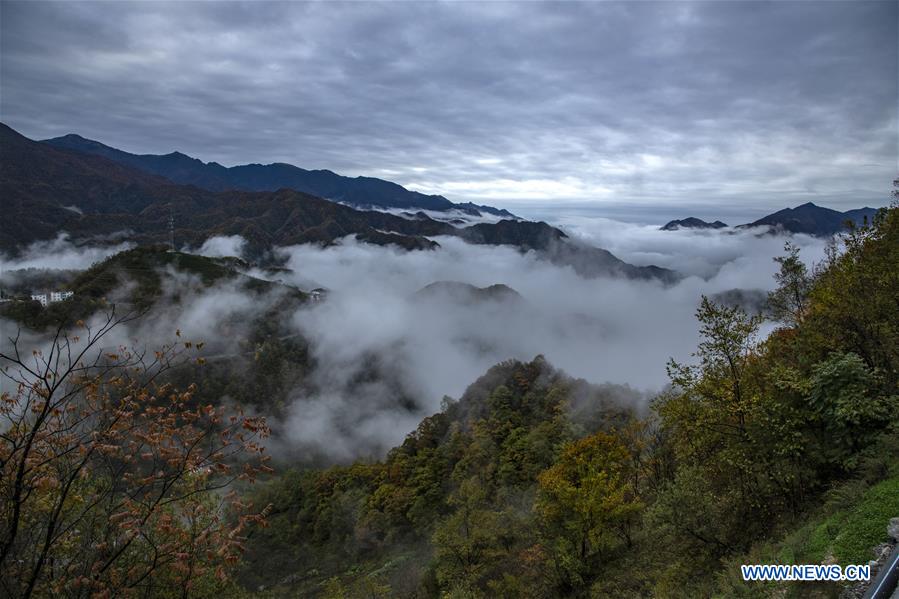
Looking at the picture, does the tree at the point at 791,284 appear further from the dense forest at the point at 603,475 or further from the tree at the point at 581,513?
the tree at the point at 581,513

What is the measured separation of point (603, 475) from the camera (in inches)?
1115

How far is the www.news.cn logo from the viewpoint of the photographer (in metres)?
10.4

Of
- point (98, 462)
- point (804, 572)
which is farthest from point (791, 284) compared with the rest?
point (98, 462)

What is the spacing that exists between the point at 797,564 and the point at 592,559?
19936 mm

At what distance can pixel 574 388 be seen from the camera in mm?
87875

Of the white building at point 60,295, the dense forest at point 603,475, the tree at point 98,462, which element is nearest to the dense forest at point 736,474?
the dense forest at point 603,475

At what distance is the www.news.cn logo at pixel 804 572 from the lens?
10.4 m

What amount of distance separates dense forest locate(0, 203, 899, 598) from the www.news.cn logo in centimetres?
31

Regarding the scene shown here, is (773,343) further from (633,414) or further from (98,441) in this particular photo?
(633,414)

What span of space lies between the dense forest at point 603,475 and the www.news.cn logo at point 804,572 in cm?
31

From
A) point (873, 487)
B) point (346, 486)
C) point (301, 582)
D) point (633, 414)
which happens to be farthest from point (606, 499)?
point (346, 486)

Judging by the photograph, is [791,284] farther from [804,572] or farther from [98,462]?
[98,462]

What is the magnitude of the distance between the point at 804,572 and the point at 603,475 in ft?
57.0

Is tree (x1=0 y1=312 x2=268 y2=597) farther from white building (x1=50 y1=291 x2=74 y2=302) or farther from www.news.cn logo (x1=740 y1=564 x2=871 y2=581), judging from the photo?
white building (x1=50 y1=291 x2=74 y2=302)
